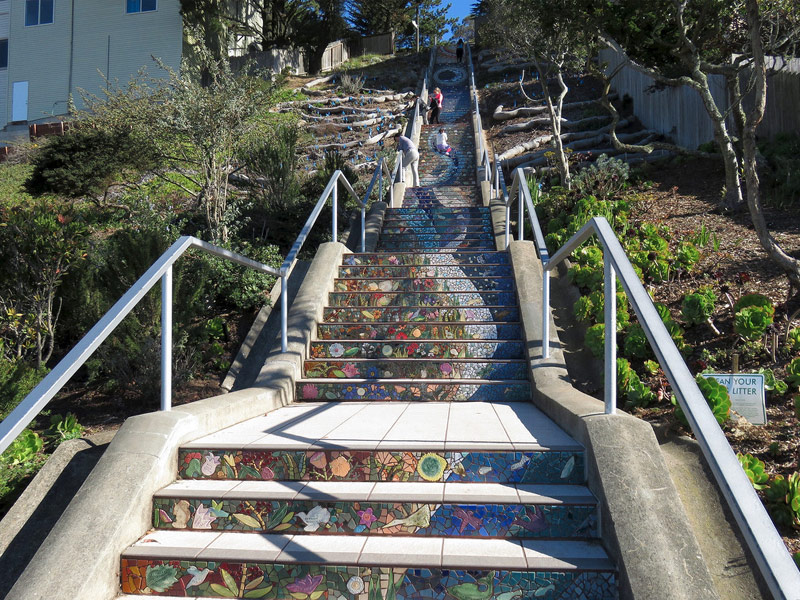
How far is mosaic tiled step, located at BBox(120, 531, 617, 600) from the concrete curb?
14 cm

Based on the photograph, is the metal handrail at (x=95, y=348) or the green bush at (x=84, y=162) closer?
the metal handrail at (x=95, y=348)

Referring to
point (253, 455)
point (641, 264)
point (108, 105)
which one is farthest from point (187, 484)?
point (108, 105)

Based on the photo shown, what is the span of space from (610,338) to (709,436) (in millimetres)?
1071

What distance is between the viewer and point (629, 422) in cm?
283

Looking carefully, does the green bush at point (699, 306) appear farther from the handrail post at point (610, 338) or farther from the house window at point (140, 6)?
the house window at point (140, 6)

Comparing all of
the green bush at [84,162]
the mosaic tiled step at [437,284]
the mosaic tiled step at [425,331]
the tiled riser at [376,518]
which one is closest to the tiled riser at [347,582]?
the tiled riser at [376,518]

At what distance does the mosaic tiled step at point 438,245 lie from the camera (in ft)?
26.5

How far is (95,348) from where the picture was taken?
2.65m

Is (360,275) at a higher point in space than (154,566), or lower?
higher

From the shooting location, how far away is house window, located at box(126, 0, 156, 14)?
2502cm

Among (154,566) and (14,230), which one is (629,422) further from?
(14,230)

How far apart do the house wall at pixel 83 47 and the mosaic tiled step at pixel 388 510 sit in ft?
82.3

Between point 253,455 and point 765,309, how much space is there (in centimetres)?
328

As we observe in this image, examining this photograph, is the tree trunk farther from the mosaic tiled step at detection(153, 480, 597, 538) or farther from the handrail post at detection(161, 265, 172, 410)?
the handrail post at detection(161, 265, 172, 410)
